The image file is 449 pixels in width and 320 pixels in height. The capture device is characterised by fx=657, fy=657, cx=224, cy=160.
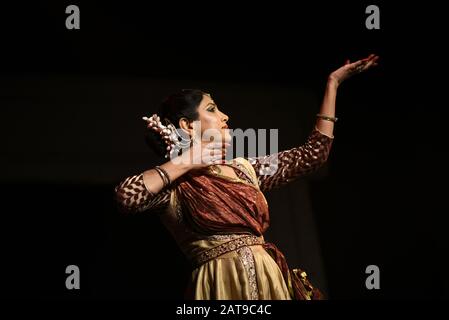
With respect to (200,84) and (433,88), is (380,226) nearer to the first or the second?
(433,88)

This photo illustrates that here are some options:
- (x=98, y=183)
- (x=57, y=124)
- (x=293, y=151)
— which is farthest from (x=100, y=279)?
(x=293, y=151)

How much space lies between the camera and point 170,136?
217cm

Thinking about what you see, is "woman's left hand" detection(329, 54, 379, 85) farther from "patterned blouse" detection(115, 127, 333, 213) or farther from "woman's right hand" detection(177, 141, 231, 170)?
"woman's right hand" detection(177, 141, 231, 170)

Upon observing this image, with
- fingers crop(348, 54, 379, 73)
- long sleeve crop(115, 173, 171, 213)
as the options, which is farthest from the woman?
fingers crop(348, 54, 379, 73)

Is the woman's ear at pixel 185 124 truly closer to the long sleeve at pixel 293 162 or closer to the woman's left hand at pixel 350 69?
the long sleeve at pixel 293 162

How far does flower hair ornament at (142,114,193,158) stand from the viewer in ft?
7.06

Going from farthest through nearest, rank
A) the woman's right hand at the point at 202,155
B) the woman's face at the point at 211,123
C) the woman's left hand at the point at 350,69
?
the woman's left hand at the point at 350,69
the woman's face at the point at 211,123
the woman's right hand at the point at 202,155

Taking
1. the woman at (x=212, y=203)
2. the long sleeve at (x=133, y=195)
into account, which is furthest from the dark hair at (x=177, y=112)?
the long sleeve at (x=133, y=195)

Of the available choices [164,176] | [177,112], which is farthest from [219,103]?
[164,176]

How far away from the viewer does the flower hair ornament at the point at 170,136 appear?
2.15 meters

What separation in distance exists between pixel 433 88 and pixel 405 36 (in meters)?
0.30

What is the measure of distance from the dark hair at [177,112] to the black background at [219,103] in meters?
0.57

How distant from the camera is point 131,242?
267cm

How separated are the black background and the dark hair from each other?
0.57 m
